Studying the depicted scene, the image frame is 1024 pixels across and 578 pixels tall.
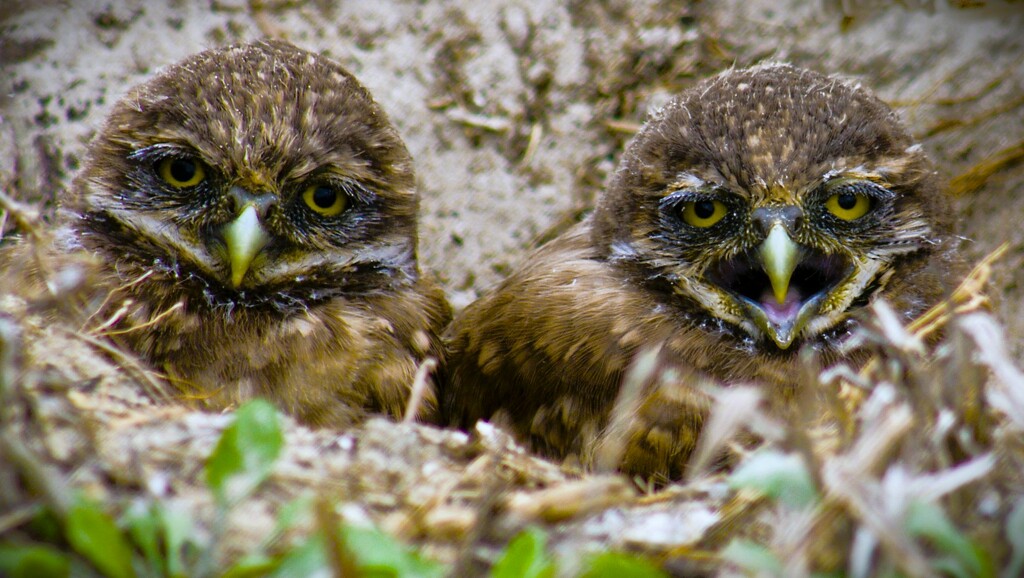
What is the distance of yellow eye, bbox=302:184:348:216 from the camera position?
2758 mm

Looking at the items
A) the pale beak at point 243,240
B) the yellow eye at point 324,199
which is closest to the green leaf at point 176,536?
the pale beak at point 243,240

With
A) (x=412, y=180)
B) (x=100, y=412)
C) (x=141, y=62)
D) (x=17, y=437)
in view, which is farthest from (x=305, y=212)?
(x=141, y=62)

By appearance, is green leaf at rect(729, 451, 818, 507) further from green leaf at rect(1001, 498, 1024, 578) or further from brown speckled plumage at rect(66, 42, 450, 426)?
brown speckled plumage at rect(66, 42, 450, 426)

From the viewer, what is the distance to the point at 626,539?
5.77 ft

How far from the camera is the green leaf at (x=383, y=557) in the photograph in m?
1.47

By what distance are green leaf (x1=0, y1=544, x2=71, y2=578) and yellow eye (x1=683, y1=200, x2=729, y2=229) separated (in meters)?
1.79

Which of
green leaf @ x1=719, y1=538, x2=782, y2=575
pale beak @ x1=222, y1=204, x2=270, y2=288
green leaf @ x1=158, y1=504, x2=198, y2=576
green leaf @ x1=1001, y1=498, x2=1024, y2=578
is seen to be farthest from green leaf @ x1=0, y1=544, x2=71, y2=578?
green leaf @ x1=1001, y1=498, x2=1024, y2=578

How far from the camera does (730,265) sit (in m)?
2.63

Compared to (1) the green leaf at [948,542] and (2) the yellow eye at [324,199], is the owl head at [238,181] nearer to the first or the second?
(2) the yellow eye at [324,199]

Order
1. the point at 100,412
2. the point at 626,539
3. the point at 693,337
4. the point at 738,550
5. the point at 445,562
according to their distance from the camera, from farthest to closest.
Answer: the point at 693,337, the point at 100,412, the point at 626,539, the point at 445,562, the point at 738,550

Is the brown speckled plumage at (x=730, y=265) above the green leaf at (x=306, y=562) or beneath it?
above

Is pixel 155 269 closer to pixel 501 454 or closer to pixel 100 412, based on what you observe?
pixel 100 412

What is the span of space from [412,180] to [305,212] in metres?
0.41

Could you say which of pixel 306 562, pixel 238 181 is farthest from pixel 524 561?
pixel 238 181
